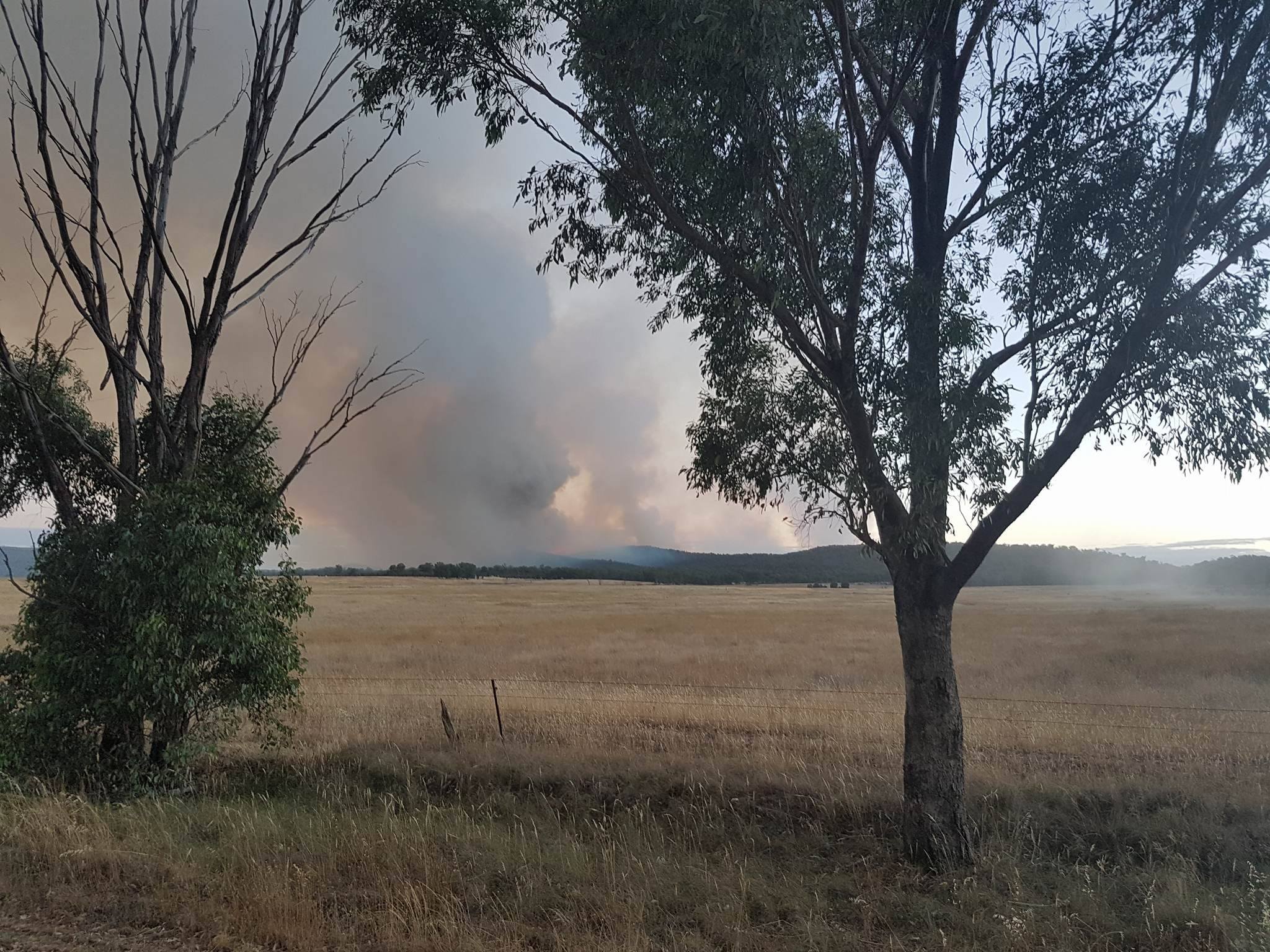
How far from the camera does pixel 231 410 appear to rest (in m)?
13.1

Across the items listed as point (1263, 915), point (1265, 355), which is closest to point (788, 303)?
point (1265, 355)

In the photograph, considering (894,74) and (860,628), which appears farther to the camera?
(860,628)

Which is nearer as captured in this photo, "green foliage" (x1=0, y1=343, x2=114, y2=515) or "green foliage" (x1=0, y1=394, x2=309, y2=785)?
"green foliage" (x1=0, y1=394, x2=309, y2=785)

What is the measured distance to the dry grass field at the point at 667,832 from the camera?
6.49 meters

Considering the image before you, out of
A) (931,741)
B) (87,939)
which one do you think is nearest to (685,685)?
(931,741)

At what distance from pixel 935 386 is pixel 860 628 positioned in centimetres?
3488

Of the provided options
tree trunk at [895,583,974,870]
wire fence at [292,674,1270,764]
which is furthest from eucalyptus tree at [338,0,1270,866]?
wire fence at [292,674,1270,764]

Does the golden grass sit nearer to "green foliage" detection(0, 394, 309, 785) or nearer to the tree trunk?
"green foliage" detection(0, 394, 309, 785)

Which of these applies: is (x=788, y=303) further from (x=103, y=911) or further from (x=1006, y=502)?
(x=103, y=911)

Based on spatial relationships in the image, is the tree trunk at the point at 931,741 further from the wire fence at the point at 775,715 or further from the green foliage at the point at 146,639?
the green foliage at the point at 146,639

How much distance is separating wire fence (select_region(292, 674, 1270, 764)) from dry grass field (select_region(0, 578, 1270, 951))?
0.10 metres

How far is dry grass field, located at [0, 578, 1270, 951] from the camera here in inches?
256

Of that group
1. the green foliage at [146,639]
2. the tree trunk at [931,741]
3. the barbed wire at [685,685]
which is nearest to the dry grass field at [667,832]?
the barbed wire at [685,685]

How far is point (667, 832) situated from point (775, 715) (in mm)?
7103
